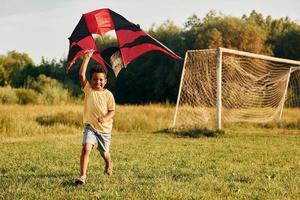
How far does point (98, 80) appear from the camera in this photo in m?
6.67

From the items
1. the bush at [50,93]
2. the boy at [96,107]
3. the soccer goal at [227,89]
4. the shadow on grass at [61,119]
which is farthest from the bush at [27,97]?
the boy at [96,107]

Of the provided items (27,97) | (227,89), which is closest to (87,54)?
(227,89)

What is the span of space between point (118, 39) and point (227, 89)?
502 inches

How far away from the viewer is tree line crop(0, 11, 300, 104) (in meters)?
34.8

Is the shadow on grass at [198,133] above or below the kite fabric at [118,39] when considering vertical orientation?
below

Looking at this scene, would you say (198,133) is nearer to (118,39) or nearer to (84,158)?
(118,39)

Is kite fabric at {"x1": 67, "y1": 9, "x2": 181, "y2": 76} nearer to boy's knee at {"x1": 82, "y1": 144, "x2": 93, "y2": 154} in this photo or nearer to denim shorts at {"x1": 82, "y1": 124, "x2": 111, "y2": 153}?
denim shorts at {"x1": 82, "y1": 124, "x2": 111, "y2": 153}

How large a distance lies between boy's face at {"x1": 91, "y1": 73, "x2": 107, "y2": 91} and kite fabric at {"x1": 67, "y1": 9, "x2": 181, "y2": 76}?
91 centimetres

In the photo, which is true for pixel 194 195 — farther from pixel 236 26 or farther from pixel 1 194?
pixel 236 26

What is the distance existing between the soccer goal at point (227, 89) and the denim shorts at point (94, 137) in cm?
953

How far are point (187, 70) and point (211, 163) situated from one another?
9.82 meters

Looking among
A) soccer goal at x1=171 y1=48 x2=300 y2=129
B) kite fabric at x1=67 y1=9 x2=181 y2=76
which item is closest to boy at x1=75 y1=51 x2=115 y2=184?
kite fabric at x1=67 y1=9 x2=181 y2=76

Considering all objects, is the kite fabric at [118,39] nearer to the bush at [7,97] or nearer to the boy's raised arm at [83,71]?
the boy's raised arm at [83,71]

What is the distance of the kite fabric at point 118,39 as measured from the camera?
7.56 meters
